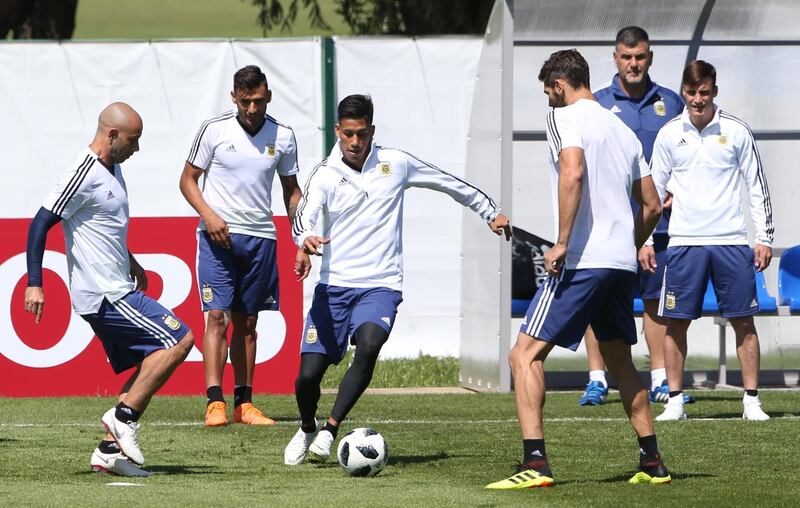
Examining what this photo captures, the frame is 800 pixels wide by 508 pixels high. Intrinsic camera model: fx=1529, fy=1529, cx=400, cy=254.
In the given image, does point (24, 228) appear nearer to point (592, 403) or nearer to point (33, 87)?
point (33, 87)

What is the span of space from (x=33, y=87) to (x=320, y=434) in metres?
7.69

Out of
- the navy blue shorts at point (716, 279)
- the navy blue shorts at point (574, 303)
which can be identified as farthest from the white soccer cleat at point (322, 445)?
the navy blue shorts at point (716, 279)

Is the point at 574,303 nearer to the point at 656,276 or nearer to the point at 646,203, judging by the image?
the point at 646,203

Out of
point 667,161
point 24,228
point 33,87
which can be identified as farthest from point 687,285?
point 33,87

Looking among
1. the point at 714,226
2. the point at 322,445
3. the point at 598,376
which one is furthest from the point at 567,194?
the point at 598,376

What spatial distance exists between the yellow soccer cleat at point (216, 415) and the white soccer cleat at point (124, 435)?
2256 millimetres

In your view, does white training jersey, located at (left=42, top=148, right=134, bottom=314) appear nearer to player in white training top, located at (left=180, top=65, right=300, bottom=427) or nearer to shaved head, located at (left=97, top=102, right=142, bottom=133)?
shaved head, located at (left=97, top=102, right=142, bottom=133)

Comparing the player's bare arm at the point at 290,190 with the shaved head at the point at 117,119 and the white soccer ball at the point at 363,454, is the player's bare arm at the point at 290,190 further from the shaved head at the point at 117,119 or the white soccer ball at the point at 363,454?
the white soccer ball at the point at 363,454

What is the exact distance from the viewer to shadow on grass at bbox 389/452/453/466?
817 centimetres

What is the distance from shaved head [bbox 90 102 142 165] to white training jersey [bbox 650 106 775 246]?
13.3ft

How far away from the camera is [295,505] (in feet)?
21.5

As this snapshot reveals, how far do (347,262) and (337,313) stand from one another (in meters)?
0.27

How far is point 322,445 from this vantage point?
7.95 metres

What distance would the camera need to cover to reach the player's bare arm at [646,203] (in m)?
7.38
